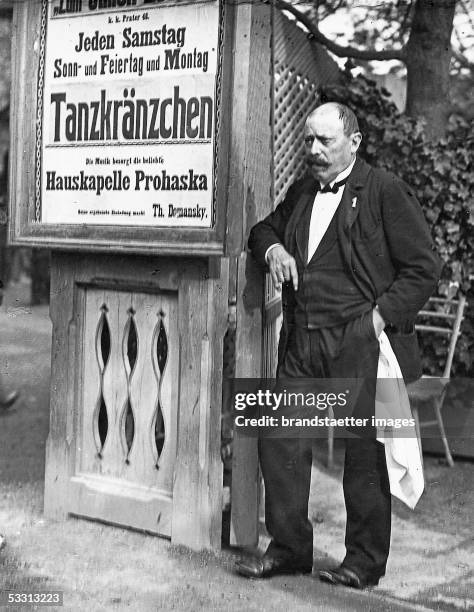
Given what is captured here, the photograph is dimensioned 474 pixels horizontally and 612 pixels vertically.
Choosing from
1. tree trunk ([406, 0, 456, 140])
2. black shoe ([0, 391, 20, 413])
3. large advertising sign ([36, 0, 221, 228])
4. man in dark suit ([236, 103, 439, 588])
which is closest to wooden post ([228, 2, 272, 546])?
large advertising sign ([36, 0, 221, 228])

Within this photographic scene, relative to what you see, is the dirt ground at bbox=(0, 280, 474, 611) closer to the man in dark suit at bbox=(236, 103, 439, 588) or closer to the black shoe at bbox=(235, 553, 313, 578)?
the black shoe at bbox=(235, 553, 313, 578)

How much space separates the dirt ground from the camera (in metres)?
4.01

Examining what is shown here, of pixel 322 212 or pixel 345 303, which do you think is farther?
pixel 322 212

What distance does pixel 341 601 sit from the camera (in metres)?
3.99

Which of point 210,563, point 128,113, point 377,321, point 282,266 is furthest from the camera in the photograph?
point 128,113

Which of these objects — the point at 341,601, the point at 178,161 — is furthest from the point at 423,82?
the point at 341,601

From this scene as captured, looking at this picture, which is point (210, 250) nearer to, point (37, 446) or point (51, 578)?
point (51, 578)

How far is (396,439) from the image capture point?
4.15 meters

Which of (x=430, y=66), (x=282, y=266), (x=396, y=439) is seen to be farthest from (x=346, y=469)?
(x=430, y=66)

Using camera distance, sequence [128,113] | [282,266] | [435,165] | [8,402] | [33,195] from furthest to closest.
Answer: [8,402]
[435,165]
[33,195]
[128,113]
[282,266]

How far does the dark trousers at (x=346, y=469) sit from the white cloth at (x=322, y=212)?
39cm

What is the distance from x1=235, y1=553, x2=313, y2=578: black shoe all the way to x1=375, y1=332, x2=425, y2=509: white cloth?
56 cm

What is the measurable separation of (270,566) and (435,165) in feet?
10.3

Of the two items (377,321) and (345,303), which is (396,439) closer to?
(377,321)
